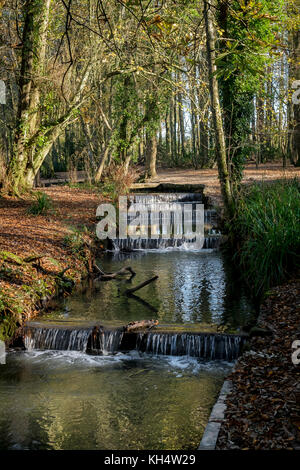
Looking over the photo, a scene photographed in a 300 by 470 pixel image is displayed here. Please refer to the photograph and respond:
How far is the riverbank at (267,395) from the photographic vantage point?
339 cm

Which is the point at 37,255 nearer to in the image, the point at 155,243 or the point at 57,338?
the point at 57,338

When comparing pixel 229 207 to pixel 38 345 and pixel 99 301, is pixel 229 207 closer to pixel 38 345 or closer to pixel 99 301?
pixel 99 301

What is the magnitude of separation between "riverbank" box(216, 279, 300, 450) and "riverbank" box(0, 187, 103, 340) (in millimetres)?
3560

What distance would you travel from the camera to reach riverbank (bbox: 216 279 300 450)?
3.39 meters

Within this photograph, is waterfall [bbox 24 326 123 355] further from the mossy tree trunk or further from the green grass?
the mossy tree trunk

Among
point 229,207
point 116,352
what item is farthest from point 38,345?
point 229,207

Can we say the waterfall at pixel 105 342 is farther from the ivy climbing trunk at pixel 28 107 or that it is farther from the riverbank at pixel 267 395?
the ivy climbing trunk at pixel 28 107

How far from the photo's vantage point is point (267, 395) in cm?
405

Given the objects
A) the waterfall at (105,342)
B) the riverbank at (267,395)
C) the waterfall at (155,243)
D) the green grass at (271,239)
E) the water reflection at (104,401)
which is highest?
the green grass at (271,239)

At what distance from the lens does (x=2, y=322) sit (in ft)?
21.5

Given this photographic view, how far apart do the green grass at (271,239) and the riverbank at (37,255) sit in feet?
11.4

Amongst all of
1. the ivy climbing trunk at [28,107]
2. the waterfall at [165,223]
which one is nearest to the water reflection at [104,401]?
the waterfall at [165,223]

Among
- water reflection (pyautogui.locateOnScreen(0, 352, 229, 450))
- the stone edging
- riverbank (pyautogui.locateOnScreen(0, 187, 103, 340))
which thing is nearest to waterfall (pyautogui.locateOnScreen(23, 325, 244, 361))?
water reflection (pyautogui.locateOnScreen(0, 352, 229, 450))

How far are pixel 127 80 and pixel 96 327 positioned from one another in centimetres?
1580
